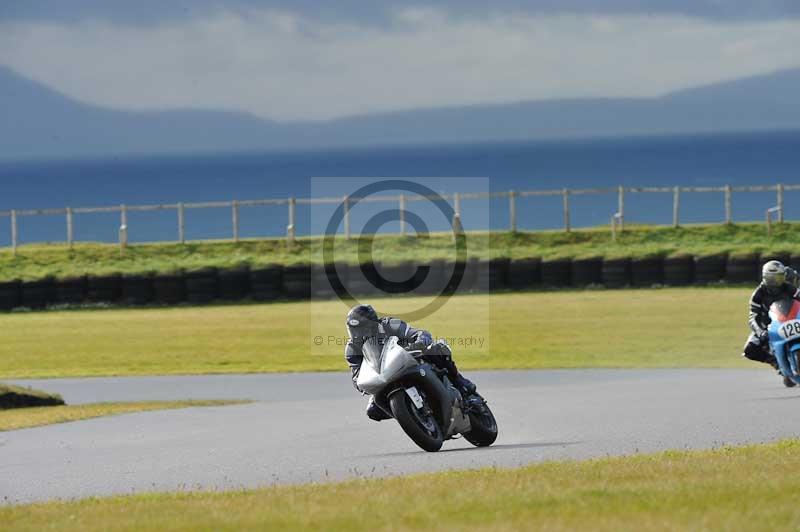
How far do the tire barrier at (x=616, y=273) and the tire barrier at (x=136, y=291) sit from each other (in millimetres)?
11992

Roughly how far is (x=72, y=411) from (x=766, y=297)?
9.13m

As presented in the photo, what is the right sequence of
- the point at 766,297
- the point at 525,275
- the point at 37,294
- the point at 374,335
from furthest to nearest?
the point at 525,275, the point at 37,294, the point at 766,297, the point at 374,335

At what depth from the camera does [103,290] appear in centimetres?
4012

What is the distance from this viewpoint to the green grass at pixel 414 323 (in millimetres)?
28297

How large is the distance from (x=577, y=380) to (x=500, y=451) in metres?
9.98

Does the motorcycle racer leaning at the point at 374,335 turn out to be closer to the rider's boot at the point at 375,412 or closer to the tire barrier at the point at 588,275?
the rider's boot at the point at 375,412

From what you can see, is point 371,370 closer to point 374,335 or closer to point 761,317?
point 374,335

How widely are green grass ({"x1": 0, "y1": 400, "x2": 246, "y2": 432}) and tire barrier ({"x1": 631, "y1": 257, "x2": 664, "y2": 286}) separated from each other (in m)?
20.2

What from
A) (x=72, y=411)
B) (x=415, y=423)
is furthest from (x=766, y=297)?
(x=72, y=411)

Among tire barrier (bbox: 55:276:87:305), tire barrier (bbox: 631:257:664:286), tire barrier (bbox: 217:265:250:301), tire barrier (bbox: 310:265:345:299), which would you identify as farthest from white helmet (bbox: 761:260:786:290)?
tire barrier (bbox: 55:276:87:305)

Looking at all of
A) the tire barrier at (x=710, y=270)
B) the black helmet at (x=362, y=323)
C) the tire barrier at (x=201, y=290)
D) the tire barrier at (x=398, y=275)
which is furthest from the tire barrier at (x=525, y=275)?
the black helmet at (x=362, y=323)

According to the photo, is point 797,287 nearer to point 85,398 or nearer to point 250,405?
point 250,405

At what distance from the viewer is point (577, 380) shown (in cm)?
2338

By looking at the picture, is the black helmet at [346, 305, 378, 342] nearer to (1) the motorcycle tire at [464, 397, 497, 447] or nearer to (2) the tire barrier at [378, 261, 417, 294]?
(1) the motorcycle tire at [464, 397, 497, 447]
